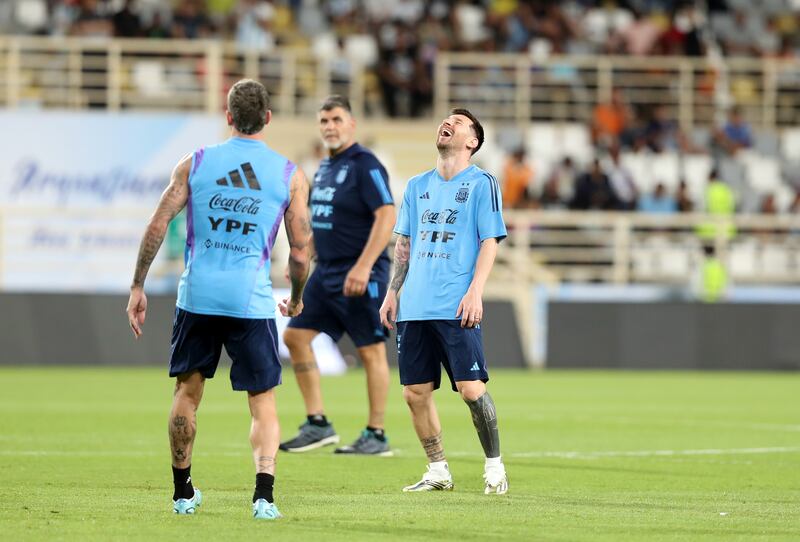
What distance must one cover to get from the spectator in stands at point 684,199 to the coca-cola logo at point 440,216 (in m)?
18.7

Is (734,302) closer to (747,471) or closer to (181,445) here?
(747,471)

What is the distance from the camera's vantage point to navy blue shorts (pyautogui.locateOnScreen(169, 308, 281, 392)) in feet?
27.9

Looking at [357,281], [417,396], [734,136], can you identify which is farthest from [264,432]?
[734,136]

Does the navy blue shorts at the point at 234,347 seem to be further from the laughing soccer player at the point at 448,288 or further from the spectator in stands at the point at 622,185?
the spectator in stands at the point at 622,185

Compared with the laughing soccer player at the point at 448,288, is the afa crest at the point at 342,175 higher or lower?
higher

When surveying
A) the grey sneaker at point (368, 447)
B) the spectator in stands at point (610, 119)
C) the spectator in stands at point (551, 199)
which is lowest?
the grey sneaker at point (368, 447)

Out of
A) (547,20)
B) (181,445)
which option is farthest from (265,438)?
(547,20)

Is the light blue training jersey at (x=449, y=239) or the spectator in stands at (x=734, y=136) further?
the spectator in stands at (x=734, y=136)

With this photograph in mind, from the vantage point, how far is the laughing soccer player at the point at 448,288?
9742mm

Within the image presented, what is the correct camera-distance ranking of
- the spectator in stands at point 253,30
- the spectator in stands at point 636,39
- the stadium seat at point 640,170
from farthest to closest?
the spectator in stands at point 636,39, the spectator in stands at point 253,30, the stadium seat at point 640,170

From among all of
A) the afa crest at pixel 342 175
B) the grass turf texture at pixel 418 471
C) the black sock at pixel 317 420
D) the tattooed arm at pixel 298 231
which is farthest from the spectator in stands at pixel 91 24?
the tattooed arm at pixel 298 231

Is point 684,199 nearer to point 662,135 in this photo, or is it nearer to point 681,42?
point 662,135

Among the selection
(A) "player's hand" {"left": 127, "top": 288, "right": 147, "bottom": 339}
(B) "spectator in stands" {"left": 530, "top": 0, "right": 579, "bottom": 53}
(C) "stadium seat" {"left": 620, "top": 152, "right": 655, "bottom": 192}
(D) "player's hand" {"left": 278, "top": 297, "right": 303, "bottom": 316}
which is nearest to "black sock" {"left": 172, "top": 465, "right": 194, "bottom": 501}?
(A) "player's hand" {"left": 127, "top": 288, "right": 147, "bottom": 339}

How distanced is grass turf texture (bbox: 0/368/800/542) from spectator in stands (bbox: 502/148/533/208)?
826 cm
